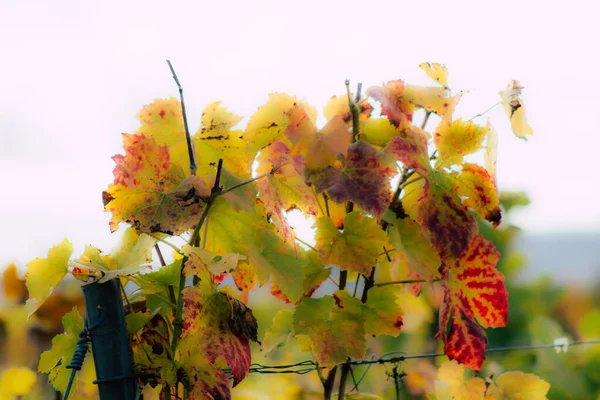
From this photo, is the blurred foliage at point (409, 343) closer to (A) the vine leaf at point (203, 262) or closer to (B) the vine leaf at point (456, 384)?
(B) the vine leaf at point (456, 384)

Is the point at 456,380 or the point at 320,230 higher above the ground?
the point at 320,230

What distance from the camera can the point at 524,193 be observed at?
3.34 m

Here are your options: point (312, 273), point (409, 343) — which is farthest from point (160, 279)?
point (409, 343)

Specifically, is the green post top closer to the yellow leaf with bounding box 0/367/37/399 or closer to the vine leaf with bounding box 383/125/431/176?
the vine leaf with bounding box 383/125/431/176

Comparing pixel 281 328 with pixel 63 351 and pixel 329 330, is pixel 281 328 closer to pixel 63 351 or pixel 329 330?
pixel 329 330

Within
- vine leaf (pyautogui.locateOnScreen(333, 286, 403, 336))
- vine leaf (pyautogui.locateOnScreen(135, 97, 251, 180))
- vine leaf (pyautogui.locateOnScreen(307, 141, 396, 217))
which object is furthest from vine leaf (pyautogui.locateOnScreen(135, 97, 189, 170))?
vine leaf (pyautogui.locateOnScreen(333, 286, 403, 336))

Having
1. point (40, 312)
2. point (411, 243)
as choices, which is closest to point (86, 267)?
point (411, 243)

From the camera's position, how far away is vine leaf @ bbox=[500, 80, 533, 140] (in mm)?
981

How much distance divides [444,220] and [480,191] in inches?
4.0

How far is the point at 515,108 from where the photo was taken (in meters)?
0.98

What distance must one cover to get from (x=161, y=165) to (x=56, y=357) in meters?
0.33

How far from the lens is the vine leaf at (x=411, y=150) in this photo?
0.91m

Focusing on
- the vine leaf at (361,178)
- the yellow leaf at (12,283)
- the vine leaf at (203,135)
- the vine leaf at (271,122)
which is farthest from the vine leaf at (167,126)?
the yellow leaf at (12,283)

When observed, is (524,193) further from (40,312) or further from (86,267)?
(86,267)
